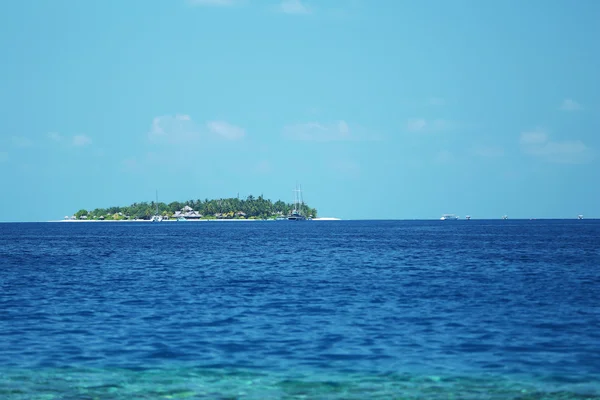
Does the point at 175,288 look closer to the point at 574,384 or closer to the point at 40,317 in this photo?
the point at 40,317

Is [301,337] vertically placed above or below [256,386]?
above

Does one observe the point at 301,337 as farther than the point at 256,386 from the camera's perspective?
Yes

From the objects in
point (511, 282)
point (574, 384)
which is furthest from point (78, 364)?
point (511, 282)

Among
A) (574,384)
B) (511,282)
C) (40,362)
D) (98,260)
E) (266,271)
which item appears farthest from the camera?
(98,260)

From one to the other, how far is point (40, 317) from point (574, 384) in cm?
2349

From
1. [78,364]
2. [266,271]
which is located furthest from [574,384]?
[266,271]

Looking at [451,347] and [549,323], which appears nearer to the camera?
[451,347]

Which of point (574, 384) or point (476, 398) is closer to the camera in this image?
point (476, 398)

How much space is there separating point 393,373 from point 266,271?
129 feet

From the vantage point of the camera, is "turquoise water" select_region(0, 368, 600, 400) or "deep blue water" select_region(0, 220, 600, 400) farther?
"deep blue water" select_region(0, 220, 600, 400)

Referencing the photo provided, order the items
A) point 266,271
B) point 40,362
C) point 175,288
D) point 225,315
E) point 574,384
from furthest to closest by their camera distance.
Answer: point 266,271, point 175,288, point 225,315, point 40,362, point 574,384

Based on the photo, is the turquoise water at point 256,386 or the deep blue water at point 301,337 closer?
the turquoise water at point 256,386

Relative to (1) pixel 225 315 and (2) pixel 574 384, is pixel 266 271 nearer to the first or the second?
(1) pixel 225 315

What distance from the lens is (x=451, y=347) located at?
2655 centimetres
